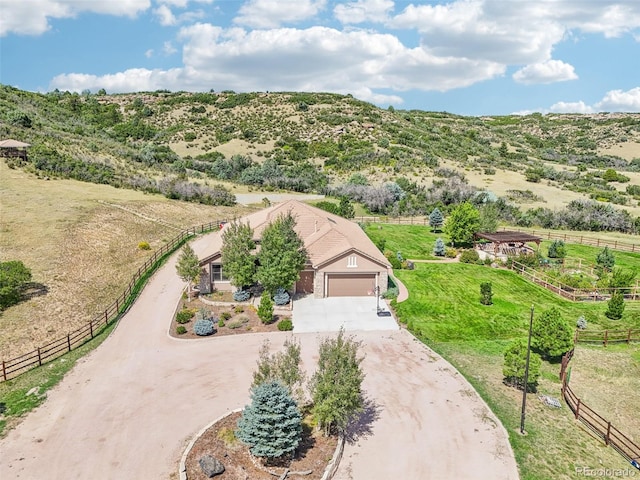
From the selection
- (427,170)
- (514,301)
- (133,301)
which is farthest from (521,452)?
(427,170)

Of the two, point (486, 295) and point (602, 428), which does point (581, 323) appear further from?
point (602, 428)

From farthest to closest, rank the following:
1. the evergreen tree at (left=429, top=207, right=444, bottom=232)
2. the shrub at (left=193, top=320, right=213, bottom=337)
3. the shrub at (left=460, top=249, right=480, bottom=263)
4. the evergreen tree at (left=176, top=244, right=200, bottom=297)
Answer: the evergreen tree at (left=429, top=207, right=444, bottom=232), the shrub at (left=460, top=249, right=480, bottom=263), the evergreen tree at (left=176, top=244, right=200, bottom=297), the shrub at (left=193, top=320, right=213, bottom=337)

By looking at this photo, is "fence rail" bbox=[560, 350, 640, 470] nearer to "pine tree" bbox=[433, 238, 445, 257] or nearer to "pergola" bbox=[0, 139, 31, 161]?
"pine tree" bbox=[433, 238, 445, 257]

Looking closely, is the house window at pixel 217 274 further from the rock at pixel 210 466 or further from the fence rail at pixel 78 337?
the rock at pixel 210 466

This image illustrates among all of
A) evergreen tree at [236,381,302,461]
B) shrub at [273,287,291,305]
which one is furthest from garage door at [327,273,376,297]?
evergreen tree at [236,381,302,461]

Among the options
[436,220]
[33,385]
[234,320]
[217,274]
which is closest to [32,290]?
[33,385]
